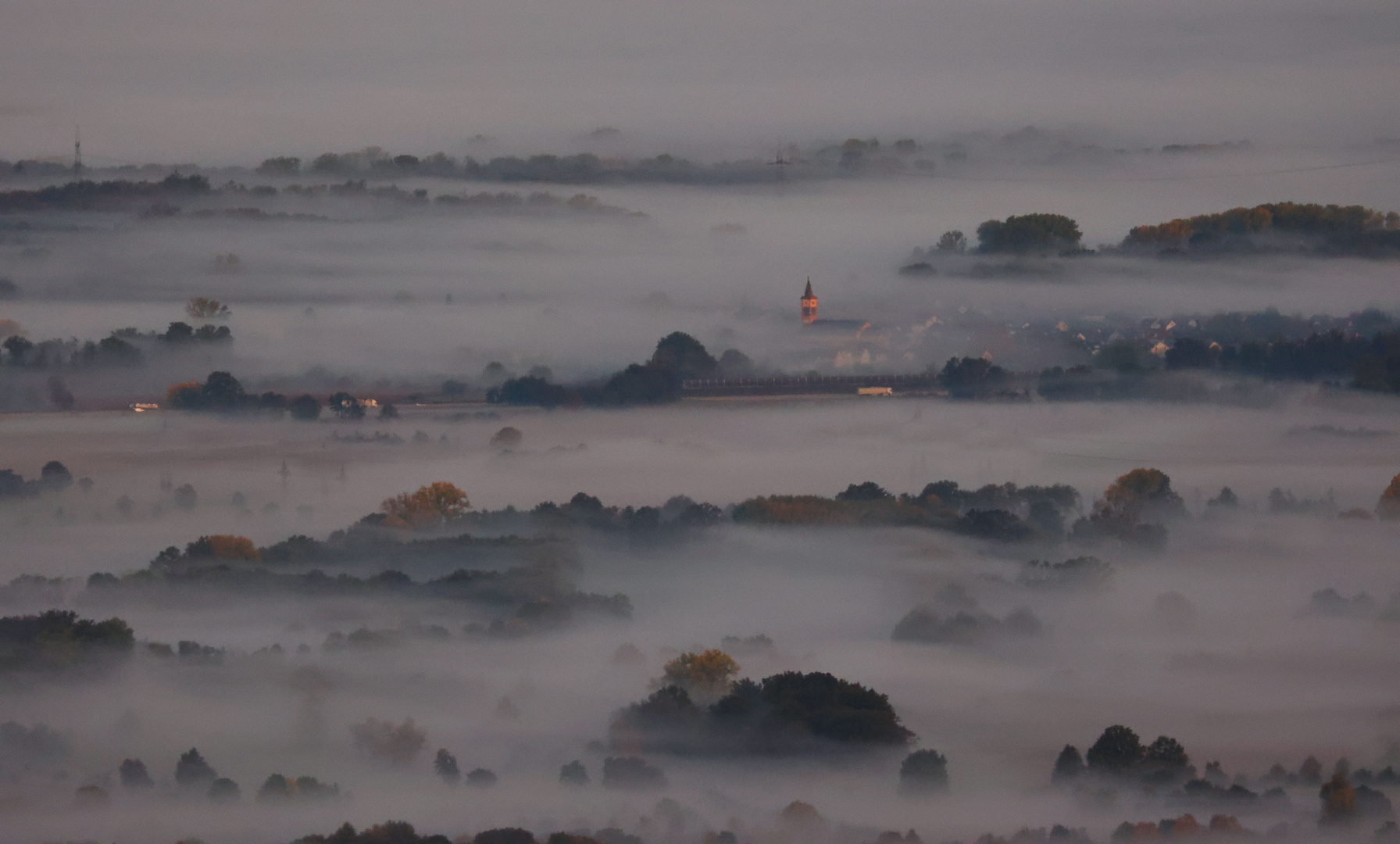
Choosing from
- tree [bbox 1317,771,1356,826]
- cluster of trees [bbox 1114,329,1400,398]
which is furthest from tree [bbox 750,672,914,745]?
cluster of trees [bbox 1114,329,1400,398]

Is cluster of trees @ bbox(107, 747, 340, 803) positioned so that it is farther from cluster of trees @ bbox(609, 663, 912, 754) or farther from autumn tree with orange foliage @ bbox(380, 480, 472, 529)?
autumn tree with orange foliage @ bbox(380, 480, 472, 529)

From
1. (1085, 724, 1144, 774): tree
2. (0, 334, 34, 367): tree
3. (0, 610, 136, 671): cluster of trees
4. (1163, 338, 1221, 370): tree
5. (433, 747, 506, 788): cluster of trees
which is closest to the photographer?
(433, 747, 506, 788): cluster of trees

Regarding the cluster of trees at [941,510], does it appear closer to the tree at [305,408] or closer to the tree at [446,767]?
the tree at [305,408]

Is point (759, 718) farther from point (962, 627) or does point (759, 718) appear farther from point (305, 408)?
point (305, 408)

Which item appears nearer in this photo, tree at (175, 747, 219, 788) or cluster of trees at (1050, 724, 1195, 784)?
cluster of trees at (1050, 724, 1195, 784)

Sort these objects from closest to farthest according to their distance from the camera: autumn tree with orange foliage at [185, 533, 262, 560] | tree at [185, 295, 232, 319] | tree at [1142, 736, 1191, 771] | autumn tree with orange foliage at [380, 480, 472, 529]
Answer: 1. tree at [1142, 736, 1191, 771]
2. autumn tree with orange foliage at [185, 533, 262, 560]
3. autumn tree with orange foliage at [380, 480, 472, 529]
4. tree at [185, 295, 232, 319]

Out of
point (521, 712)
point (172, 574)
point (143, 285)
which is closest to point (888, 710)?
point (521, 712)
